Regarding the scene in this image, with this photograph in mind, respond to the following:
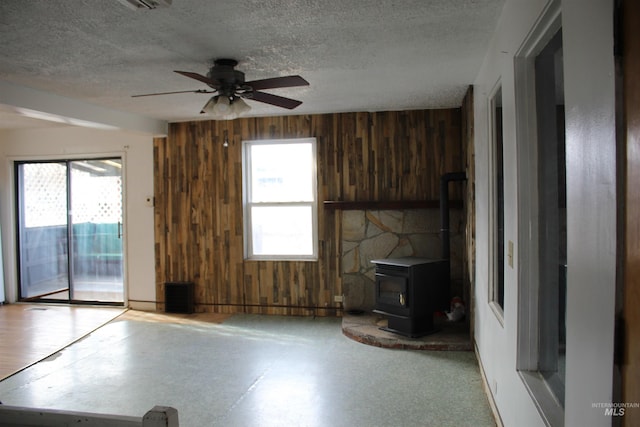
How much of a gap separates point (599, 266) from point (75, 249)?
686 cm

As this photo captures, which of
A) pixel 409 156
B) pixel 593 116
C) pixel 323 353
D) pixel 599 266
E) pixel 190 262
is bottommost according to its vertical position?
pixel 323 353

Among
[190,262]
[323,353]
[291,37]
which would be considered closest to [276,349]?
[323,353]

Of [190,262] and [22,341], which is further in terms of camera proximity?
[190,262]

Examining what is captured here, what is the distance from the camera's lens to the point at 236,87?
3221mm

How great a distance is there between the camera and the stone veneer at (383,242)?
5129mm

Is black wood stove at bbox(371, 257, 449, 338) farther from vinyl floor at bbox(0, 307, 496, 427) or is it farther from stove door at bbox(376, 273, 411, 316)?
vinyl floor at bbox(0, 307, 496, 427)

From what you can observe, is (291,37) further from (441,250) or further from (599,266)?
(441,250)

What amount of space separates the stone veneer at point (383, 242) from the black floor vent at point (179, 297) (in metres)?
2.07

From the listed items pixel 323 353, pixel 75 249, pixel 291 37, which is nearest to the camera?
pixel 291 37

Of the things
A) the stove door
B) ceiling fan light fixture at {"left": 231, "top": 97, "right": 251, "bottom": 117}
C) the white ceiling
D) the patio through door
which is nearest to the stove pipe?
the stove door

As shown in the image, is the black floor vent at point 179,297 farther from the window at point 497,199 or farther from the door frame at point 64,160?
the window at point 497,199

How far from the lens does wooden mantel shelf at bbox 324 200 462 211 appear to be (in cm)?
509

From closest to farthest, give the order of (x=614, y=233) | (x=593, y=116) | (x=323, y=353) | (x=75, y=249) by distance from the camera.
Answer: (x=614, y=233)
(x=593, y=116)
(x=323, y=353)
(x=75, y=249)

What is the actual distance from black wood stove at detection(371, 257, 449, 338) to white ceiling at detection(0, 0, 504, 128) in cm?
177
